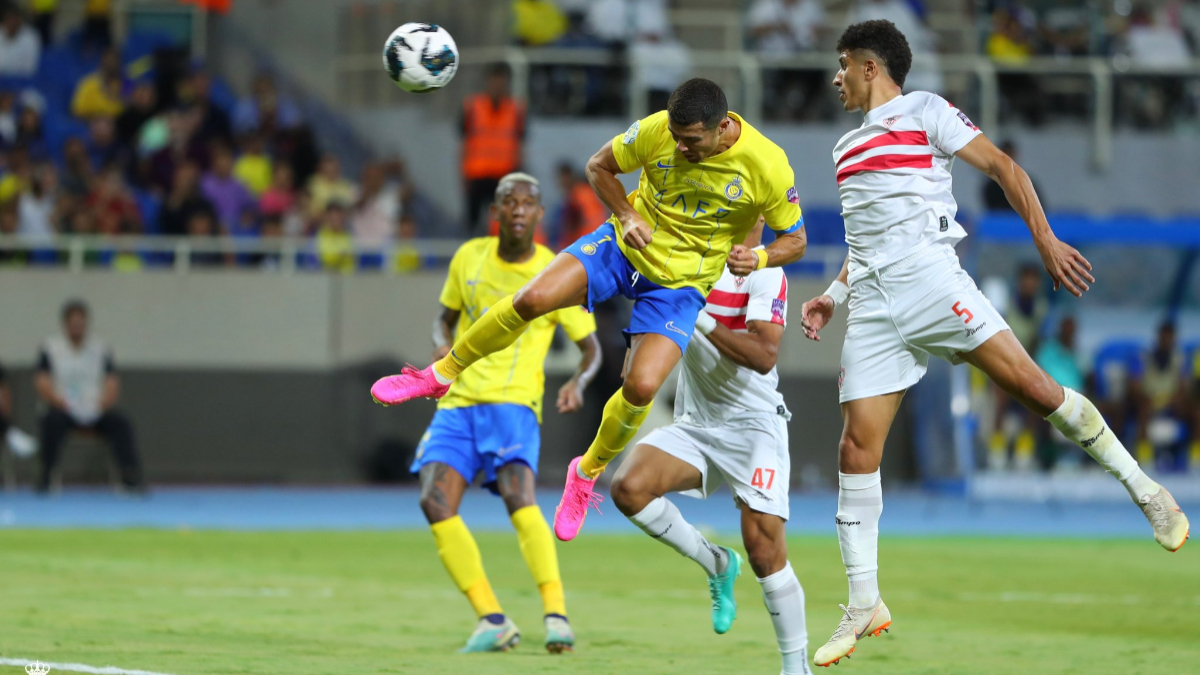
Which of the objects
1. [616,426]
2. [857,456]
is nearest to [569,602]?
[616,426]

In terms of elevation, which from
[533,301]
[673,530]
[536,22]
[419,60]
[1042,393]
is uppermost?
[536,22]

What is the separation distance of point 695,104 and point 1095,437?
234 cm

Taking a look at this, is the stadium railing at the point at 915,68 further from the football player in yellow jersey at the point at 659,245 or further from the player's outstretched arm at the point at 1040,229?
the player's outstretched arm at the point at 1040,229

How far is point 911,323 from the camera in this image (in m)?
7.22

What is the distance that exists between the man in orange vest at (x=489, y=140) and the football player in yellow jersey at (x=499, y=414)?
31.7ft

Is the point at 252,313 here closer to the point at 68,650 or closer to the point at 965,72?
the point at 965,72

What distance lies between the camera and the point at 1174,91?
875 inches

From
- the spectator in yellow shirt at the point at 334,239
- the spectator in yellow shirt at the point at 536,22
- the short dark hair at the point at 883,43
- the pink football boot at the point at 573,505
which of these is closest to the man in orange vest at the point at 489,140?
the spectator in yellow shirt at the point at 334,239

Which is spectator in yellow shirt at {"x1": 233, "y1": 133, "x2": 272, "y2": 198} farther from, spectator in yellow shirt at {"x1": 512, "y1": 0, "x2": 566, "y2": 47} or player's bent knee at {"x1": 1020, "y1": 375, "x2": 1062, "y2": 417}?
player's bent knee at {"x1": 1020, "y1": 375, "x2": 1062, "y2": 417}

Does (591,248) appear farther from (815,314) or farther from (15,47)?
(15,47)

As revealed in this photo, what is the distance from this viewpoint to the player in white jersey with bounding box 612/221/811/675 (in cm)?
777

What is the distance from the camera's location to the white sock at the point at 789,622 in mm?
→ 7375

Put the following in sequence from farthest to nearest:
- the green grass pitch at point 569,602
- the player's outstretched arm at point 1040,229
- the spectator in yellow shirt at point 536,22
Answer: the spectator in yellow shirt at point 536,22 < the green grass pitch at point 569,602 < the player's outstretched arm at point 1040,229

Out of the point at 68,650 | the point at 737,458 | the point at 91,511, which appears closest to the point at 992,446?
the point at 91,511
